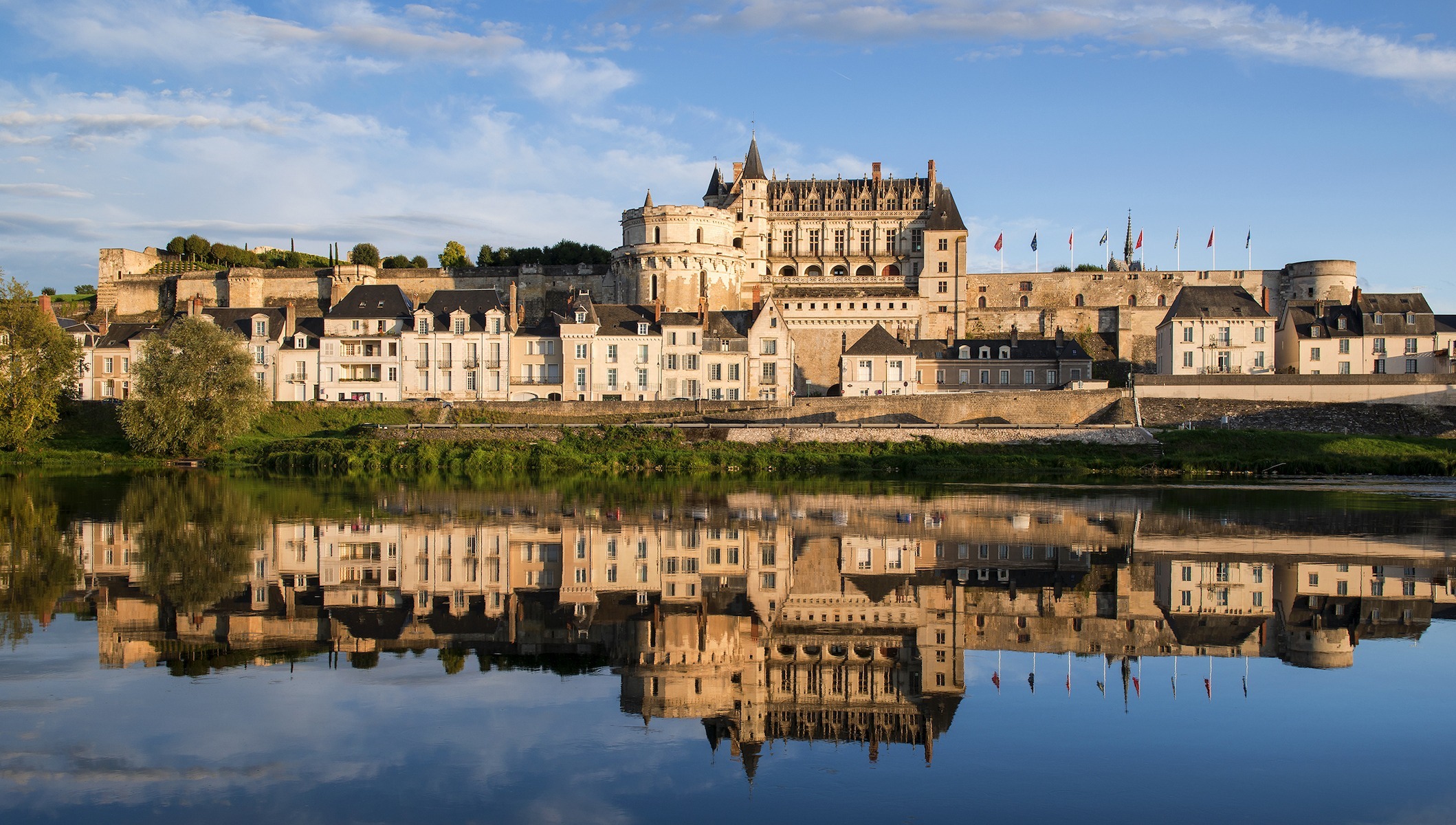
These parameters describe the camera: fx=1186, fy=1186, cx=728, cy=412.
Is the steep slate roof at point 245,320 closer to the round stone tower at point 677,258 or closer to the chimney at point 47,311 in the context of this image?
the chimney at point 47,311

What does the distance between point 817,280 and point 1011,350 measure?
14.9m

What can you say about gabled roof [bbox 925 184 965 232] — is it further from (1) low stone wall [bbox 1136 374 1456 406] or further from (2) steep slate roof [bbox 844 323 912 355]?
(1) low stone wall [bbox 1136 374 1456 406]

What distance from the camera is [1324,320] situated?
46.2 metres

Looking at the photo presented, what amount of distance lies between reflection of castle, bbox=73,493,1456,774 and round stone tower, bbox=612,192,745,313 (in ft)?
130

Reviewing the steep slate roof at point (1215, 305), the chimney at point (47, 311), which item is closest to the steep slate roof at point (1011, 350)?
the steep slate roof at point (1215, 305)

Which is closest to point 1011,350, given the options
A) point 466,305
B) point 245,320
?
point 466,305

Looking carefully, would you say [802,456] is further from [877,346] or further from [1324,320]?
[1324,320]

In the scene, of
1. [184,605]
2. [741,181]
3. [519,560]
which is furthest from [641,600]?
[741,181]

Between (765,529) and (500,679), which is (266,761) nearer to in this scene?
(500,679)

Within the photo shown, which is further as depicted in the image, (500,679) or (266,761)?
(500,679)

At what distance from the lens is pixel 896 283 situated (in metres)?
62.0

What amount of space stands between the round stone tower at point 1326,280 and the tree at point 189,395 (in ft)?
158

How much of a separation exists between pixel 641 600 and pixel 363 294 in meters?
37.7

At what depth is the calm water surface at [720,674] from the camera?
23.5ft
